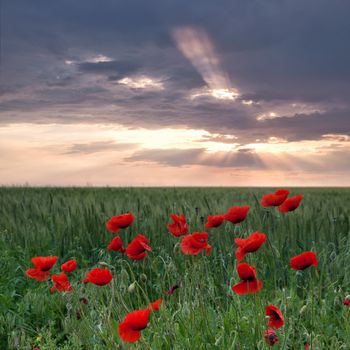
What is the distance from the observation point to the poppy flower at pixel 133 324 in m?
2.24

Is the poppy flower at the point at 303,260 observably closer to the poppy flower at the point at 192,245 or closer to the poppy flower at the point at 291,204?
the poppy flower at the point at 192,245

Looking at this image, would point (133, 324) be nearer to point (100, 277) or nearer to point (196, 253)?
point (100, 277)

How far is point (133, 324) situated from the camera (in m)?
2.26

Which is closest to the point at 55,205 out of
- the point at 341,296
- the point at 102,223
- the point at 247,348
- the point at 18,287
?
the point at 102,223

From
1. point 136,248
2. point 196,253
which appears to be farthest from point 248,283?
point 136,248

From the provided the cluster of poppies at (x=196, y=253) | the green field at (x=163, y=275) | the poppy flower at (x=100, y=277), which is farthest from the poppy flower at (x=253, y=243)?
the poppy flower at (x=100, y=277)

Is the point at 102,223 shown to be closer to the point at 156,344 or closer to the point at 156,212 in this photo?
the point at 156,212

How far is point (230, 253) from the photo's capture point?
5.29 metres

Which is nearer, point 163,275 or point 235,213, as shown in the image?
point 235,213

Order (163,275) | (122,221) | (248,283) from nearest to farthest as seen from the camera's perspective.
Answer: (248,283) → (122,221) → (163,275)

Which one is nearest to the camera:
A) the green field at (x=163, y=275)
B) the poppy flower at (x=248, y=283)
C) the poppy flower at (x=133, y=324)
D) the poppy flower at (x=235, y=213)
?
the poppy flower at (x=133, y=324)

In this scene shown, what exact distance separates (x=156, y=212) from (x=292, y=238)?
5.87ft

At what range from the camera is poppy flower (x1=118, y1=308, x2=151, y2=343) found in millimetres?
2242

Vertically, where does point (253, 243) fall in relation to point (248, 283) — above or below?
above
